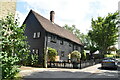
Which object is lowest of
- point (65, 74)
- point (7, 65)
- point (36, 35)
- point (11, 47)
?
point (65, 74)

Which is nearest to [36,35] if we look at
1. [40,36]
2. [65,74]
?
[40,36]

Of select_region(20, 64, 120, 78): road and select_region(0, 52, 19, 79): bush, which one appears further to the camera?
select_region(20, 64, 120, 78): road

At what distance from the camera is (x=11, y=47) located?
6367 millimetres

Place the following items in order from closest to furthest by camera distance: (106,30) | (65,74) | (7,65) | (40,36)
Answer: (7,65)
(65,74)
(40,36)
(106,30)

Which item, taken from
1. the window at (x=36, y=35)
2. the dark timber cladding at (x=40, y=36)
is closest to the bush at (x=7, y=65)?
the dark timber cladding at (x=40, y=36)

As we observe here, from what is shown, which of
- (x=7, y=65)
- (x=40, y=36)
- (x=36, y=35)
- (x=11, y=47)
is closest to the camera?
(x=7, y=65)

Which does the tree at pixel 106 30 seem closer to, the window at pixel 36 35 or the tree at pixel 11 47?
the window at pixel 36 35

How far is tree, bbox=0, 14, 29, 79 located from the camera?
578cm

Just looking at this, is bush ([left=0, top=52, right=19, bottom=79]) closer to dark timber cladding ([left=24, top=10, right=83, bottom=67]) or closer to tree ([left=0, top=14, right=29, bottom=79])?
tree ([left=0, top=14, right=29, bottom=79])

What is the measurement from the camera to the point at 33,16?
20.2m

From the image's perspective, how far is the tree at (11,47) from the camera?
5777mm

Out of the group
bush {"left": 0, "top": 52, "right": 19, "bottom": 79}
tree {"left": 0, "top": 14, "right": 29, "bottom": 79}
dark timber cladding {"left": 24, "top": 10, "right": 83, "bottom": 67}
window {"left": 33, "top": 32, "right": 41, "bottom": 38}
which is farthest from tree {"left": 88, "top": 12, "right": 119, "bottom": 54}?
bush {"left": 0, "top": 52, "right": 19, "bottom": 79}

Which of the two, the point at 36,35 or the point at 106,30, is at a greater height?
the point at 106,30

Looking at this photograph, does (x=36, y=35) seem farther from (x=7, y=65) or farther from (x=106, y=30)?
(x=106, y=30)
